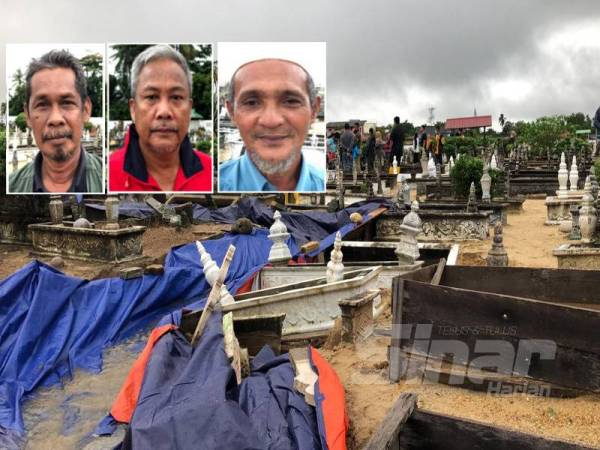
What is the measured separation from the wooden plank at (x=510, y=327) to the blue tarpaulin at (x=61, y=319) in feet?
9.49

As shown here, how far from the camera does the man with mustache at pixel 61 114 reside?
727 cm

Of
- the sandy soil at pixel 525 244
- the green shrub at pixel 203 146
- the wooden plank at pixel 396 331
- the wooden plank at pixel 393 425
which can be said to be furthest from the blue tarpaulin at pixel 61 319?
the sandy soil at pixel 525 244

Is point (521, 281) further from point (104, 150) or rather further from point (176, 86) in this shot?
point (104, 150)

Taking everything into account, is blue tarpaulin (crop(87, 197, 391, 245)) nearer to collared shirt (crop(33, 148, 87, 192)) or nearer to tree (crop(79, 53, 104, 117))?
collared shirt (crop(33, 148, 87, 192))

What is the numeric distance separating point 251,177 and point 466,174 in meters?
9.55

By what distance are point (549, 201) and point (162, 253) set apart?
9714 millimetres

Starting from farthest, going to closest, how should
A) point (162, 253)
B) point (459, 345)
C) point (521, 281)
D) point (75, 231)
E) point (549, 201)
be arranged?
1. point (549, 201)
2. point (162, 253)
3. point (75, 231)
4. point (521, 281)
5. point (459, 345)

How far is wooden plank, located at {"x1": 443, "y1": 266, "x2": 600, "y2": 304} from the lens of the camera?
478 centimetres

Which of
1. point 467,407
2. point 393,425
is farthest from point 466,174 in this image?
point 393,425

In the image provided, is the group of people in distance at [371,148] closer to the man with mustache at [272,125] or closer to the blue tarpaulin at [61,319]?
the man with mustache at [272,125]

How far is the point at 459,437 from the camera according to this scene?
3000 millimetres

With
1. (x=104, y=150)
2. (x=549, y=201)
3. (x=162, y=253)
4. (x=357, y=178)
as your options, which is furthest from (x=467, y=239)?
(x=357, y=178)

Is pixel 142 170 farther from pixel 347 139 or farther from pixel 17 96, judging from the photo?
pixel 347 139

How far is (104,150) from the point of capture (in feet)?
24.4
